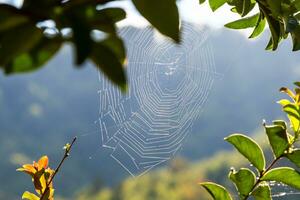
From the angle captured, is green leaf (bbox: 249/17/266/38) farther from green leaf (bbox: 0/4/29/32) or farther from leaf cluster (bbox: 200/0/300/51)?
green leaf (bbox: 0/4/29/32)

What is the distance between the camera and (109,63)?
0.75 feet

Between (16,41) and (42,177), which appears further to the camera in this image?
(42,177)

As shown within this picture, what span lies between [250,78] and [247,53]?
2.45 m

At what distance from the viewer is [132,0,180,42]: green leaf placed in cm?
26

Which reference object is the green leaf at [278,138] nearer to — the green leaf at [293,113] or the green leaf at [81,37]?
the green leaf at [293,113]

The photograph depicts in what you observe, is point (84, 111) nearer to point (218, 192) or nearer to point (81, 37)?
point (218, 192)

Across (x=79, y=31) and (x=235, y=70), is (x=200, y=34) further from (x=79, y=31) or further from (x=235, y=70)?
(x=235, y=70)

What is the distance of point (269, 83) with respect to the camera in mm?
50500

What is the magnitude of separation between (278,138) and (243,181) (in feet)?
0.21

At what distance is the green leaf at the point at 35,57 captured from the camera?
239 mm

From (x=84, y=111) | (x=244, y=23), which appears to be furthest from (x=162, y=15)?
(x=84, y=111)

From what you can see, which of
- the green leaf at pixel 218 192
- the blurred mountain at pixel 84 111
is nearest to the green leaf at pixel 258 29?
the green leaf at pixel 218 192

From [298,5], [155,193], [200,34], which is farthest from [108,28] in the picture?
[155,193]

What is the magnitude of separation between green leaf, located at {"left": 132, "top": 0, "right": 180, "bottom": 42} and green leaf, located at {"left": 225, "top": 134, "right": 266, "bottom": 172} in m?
0.37
